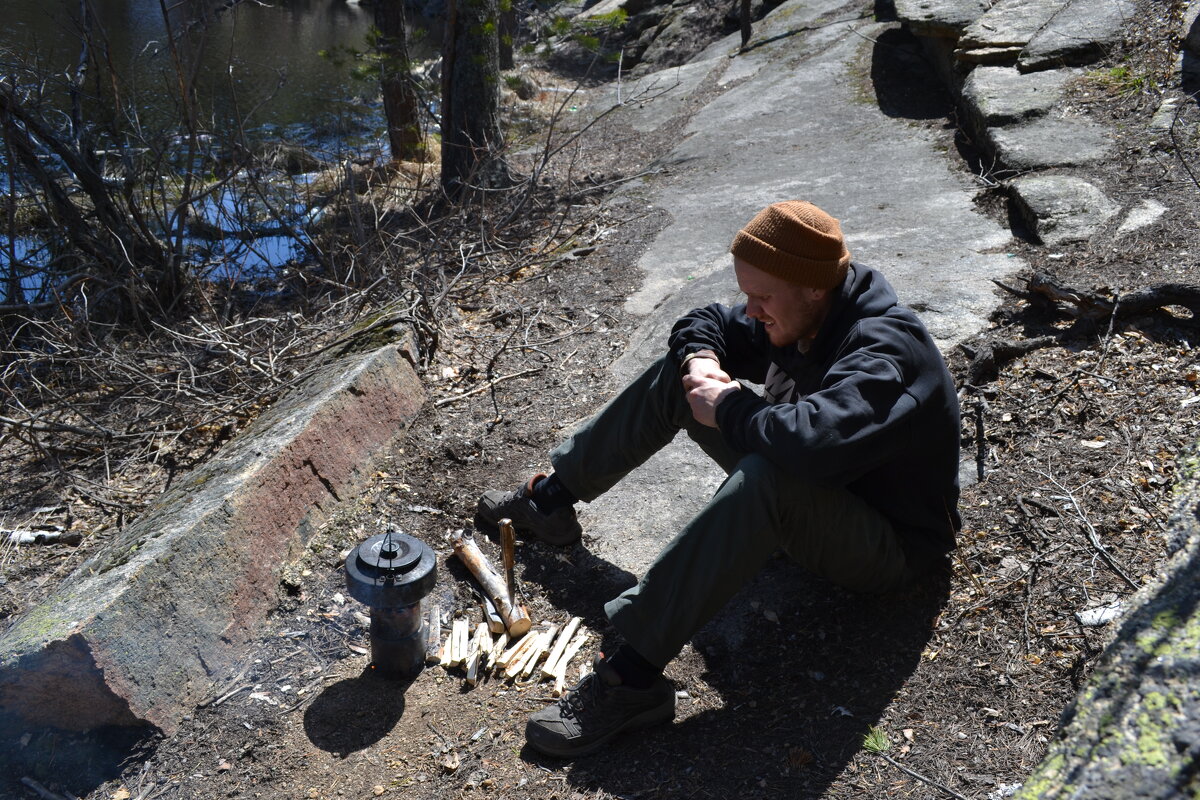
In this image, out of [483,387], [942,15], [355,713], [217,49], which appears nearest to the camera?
[355,713]

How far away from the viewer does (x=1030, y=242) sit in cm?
492

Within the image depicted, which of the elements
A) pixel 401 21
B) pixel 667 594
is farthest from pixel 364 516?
pixel 401 21

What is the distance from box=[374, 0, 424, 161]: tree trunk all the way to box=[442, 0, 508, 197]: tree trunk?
0.34m

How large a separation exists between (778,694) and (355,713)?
126 centimetres

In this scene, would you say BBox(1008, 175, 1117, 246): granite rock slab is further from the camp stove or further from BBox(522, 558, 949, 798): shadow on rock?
the camp stove

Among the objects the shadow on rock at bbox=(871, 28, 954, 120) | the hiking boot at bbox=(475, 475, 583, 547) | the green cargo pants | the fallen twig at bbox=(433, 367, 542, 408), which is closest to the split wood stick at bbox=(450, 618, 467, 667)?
the hiking boot at bbox=(475, 475, 583, 547)

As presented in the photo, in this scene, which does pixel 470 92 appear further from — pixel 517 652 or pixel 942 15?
pixel 517 652

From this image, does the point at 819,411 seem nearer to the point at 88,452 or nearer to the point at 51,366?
the point at 88,452

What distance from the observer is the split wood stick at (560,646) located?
3.02 meters

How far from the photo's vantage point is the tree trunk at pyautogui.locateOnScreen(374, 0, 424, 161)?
7.95 meters

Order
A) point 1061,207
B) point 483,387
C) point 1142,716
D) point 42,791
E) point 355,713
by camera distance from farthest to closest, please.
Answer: point 1061,207
point 483,387
point 355,713
point 42,791
point 1142,716

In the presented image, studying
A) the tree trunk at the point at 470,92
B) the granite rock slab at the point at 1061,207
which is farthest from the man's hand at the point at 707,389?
the tree trunk at the point at 470,92

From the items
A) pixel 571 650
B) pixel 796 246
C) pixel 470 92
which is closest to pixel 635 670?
pixel 571 650

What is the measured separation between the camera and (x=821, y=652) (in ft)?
9.24
